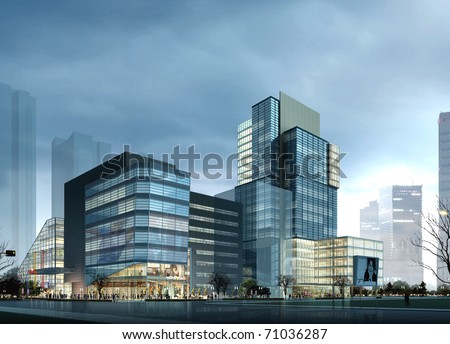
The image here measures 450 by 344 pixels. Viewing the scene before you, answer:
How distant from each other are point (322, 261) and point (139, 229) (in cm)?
9129

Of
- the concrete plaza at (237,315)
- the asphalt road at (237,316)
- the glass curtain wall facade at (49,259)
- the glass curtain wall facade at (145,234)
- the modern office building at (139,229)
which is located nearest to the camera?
the asphalt road at (237,316)

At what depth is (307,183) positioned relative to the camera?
194m

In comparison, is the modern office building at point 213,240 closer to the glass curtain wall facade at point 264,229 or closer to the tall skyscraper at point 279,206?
the glass curtain wall facade at point 264,229

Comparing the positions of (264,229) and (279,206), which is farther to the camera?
(279,206)

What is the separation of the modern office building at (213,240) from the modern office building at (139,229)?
27354mm

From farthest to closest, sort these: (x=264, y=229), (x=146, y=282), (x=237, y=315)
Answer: (x=264, y=229)
(x=146, y=282)
(x=237, y=315)

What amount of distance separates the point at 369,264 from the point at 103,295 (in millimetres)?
95979

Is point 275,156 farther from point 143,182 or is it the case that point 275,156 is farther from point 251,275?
point 143,182

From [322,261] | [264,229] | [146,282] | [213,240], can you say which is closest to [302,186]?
[264,229]

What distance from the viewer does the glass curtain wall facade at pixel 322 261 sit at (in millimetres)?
180125

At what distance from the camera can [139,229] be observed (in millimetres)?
117188

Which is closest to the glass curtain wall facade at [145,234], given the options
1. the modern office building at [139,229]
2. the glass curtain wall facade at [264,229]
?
the modern office building at [139,229]

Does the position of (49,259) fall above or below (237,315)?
below

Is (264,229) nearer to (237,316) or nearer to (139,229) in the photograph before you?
(139,229)
